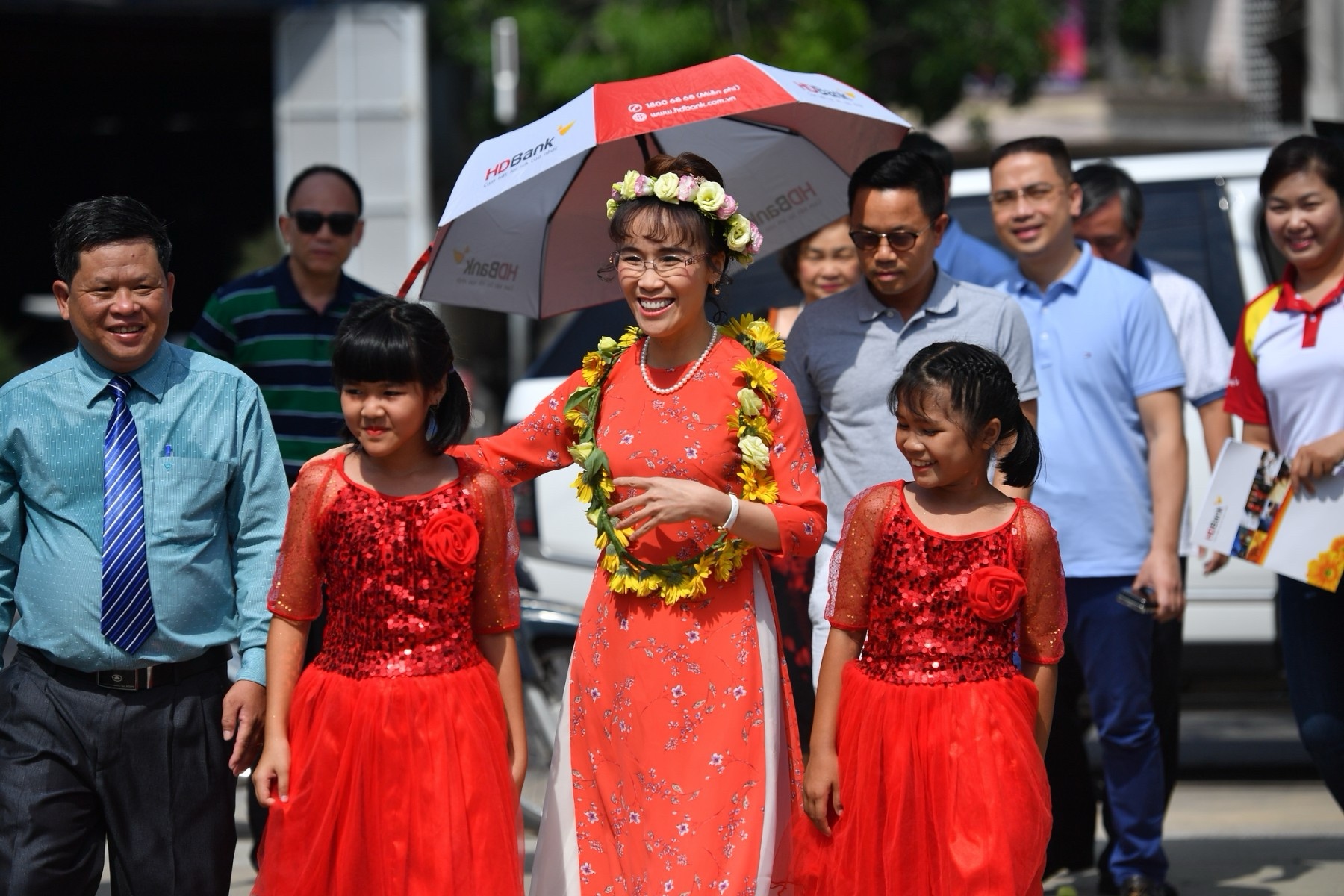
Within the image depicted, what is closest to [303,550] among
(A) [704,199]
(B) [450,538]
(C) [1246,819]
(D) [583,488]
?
(B) [450,538]

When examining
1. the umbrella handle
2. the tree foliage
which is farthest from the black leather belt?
the tree foliage

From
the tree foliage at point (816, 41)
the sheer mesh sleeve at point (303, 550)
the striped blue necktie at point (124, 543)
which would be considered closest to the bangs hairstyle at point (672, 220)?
the sheer mesh sleeve at point (303, 550)

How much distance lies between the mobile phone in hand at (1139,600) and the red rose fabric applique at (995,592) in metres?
1.45

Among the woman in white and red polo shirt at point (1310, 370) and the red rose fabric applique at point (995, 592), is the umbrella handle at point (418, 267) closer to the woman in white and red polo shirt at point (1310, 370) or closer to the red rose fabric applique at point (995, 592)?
the red rose fabric applique at point (995, 592)

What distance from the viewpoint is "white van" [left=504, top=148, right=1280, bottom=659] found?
22.4 ft

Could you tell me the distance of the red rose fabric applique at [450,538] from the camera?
3520 millimetres

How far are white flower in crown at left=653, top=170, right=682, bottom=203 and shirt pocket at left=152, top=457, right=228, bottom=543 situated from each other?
1.19m

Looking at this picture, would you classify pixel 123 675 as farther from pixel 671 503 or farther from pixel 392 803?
pixel 671 503

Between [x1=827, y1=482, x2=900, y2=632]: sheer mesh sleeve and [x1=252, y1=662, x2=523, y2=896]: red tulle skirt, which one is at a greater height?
[x1=827, y1=482, x2=900, y2=632]: sheer mesh sleeve

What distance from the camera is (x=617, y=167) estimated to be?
4617 millimetres

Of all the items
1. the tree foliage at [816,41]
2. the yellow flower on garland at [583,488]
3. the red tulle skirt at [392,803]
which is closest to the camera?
the red tulle skirt at [392,803]

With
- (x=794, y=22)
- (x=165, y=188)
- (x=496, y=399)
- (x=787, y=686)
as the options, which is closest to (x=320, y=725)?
(x=787, y=686)

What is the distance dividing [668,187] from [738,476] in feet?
2.27

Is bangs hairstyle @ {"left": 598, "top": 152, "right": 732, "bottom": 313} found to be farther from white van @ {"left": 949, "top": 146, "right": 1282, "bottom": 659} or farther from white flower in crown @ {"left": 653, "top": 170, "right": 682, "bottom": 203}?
white van @ {"left": 949, "top": 146, "right": 1282, "bottom": 659}
